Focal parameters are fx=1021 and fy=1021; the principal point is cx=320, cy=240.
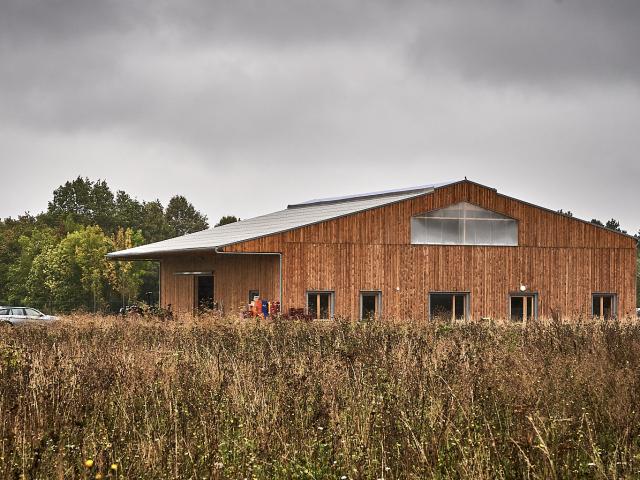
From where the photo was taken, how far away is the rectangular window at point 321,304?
3716 cm

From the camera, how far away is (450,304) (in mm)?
39500

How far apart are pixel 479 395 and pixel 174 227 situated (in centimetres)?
11712

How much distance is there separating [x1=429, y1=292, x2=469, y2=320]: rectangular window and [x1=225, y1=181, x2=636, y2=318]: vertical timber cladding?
0.33m

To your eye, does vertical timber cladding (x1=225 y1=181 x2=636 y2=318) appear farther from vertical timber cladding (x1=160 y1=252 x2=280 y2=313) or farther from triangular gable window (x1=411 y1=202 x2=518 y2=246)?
vertical timber cladding (x1=160 y1=252 x2=280 y2=313)

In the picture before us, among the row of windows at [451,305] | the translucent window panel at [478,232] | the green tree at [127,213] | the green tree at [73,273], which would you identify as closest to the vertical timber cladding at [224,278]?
the row of windows at [451,305]

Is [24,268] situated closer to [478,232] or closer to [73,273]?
[73,273]

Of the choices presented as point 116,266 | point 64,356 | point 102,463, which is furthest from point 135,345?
point 116,266

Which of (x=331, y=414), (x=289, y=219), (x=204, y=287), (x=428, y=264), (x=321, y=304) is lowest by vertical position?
(x=331, y=414)

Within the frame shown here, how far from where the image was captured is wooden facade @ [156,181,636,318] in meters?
37.0

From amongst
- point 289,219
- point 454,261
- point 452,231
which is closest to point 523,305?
point 454,261

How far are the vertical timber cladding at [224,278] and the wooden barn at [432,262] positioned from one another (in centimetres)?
8

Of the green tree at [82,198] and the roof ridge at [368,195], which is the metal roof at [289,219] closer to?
the roof ridge at [368,195]

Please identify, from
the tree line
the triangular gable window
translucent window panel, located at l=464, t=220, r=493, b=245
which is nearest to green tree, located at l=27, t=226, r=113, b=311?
the tree line

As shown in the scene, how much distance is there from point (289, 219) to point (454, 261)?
8.83 m
